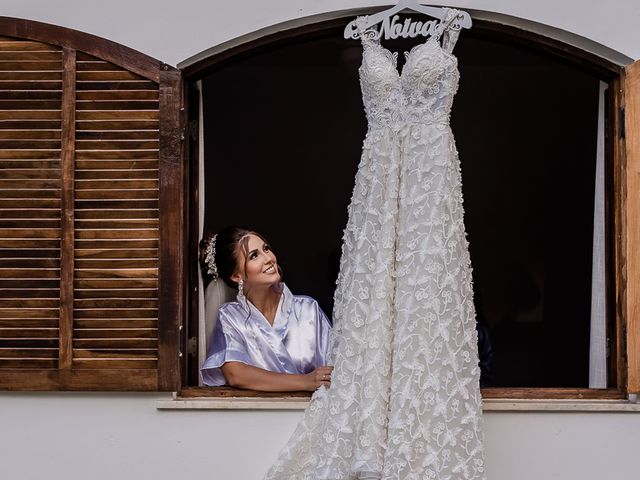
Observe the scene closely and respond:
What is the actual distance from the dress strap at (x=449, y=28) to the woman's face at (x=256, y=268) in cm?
109

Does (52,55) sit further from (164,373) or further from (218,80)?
(218,80)

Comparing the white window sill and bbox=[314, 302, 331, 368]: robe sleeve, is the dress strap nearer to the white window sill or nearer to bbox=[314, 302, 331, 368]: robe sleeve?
bbox=[314, 302, 331, 368]: robe sleeve

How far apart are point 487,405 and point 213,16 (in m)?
1.78

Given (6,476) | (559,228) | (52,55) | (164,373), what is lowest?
(6,476)

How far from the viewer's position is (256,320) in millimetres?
4391

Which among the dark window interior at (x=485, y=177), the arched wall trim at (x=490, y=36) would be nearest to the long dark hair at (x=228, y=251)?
the arched wall trim at (x=490, y=36)

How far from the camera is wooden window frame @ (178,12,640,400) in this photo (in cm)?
409

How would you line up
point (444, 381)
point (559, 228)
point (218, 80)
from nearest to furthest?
point (444, 381)
point (218, 80)
point (559, 228)

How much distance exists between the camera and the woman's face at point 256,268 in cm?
442

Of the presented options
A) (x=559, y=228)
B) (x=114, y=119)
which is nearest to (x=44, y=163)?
(x=114, y=119)

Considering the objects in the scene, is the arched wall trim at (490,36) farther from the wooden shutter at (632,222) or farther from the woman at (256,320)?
the woman at (256,320)

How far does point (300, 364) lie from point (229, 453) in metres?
0.46

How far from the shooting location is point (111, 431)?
416cm

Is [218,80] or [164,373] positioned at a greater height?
[218,80]
